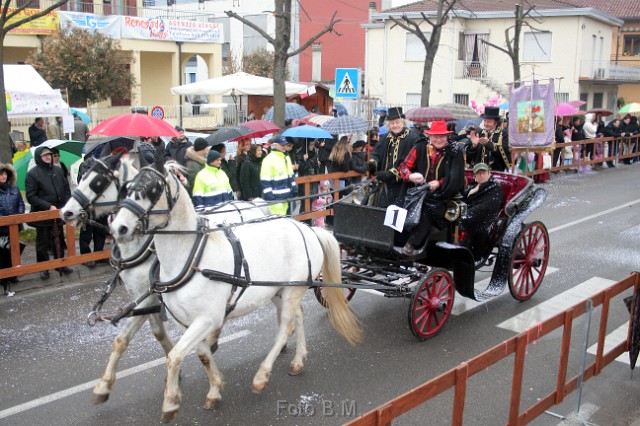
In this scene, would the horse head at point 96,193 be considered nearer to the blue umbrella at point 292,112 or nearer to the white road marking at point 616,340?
the white road marking at point 616,340

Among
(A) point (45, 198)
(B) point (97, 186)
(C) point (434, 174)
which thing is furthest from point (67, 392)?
(C) point (434, 174)

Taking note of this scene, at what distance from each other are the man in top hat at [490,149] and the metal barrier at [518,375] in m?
5.04

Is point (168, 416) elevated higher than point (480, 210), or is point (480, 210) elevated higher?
point (480, 210)

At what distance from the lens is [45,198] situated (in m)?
8.85

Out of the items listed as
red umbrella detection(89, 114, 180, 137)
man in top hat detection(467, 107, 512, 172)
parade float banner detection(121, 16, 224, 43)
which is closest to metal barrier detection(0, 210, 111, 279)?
red umbrella detection(89, 114, 180, 137)

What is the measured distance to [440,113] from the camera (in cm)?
1702

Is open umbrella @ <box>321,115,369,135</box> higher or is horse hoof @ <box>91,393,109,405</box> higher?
open umbrella @ <box>321,115,369,135</box>

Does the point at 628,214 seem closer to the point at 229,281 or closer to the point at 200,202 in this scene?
the point at 200,202

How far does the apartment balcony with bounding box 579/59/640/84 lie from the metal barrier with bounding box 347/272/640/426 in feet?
109

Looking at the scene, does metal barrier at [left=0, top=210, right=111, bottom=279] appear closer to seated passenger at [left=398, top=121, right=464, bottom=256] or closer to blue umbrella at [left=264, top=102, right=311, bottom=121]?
seated passenger at [left=398, top=121, right=464, bottom=256]

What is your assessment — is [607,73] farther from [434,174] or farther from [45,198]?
[45,198]

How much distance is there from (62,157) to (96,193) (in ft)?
19.3

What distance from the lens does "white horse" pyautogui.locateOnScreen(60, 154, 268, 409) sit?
5141 mm

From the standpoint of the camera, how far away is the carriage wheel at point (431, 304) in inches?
255
